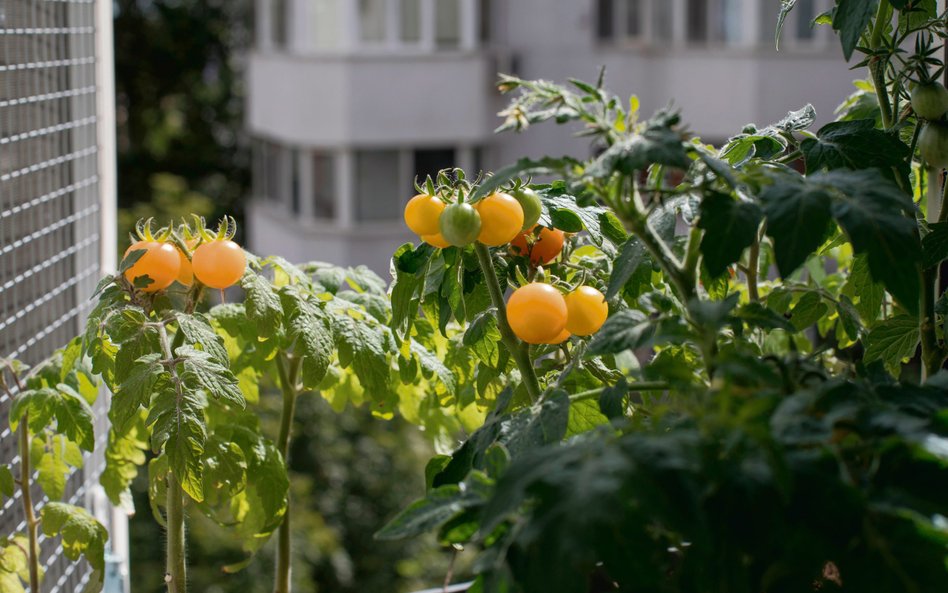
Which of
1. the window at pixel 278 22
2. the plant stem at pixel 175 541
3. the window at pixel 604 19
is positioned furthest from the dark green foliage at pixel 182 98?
the plant stem at pixel 175 541

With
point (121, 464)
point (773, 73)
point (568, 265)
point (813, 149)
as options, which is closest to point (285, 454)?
point (121, 464)

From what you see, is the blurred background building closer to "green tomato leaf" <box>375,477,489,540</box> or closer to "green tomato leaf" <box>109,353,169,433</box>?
"green tomato leaf" <box>109,353,169,433</box>

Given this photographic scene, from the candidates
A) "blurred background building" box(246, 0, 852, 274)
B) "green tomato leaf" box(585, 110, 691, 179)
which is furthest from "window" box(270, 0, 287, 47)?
"green tomato leaf" box(585, 110, 691, 179)

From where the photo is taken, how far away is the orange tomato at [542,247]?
86cm

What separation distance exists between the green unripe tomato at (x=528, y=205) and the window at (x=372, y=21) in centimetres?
567

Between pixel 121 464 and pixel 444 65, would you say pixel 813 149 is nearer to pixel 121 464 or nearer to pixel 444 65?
pixel 121 464

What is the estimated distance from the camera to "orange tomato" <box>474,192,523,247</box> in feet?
2.43

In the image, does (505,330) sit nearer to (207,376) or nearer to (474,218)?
(474,218)

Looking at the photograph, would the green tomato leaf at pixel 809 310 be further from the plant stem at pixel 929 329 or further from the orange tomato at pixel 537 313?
the orange tomato at pixel 537 313

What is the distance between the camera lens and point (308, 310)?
2.83 feet

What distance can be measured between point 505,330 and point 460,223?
0.10 m

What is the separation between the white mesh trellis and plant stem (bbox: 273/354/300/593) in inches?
10.2

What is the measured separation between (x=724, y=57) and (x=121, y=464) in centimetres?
536

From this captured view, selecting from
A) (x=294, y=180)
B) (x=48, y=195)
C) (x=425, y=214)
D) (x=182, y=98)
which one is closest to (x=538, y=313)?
(x=425, y=214)
